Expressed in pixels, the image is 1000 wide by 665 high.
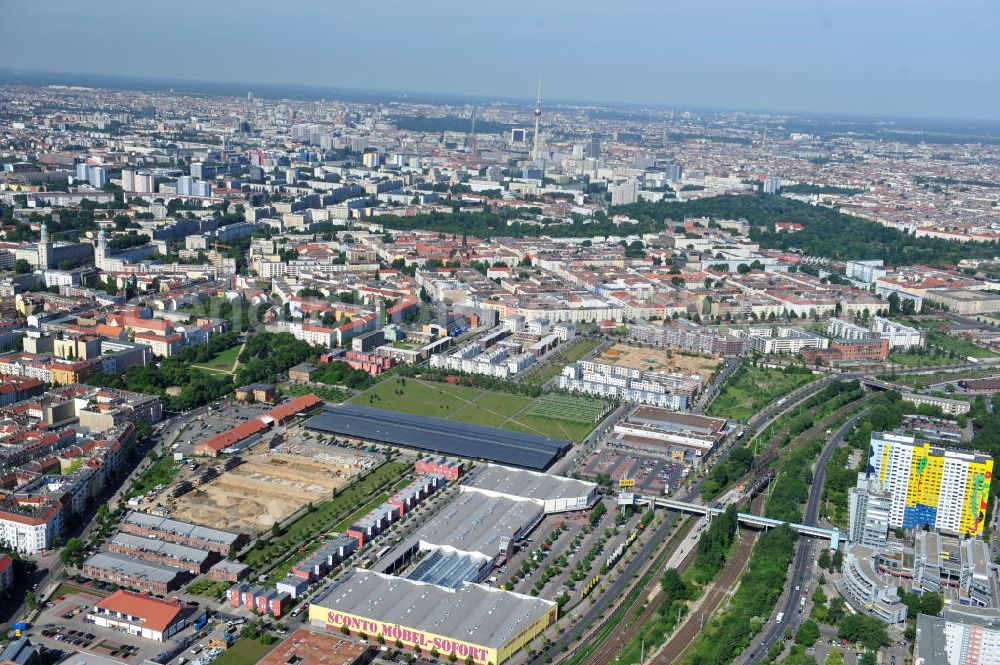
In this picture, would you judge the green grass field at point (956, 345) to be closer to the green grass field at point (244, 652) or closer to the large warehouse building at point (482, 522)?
the large warehouse building at point (482, 522)

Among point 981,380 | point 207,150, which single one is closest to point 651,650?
point 981,380

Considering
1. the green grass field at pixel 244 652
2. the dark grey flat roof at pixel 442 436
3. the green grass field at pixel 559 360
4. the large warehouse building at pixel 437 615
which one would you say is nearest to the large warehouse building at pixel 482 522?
the large warehouse building at pixel 437 615

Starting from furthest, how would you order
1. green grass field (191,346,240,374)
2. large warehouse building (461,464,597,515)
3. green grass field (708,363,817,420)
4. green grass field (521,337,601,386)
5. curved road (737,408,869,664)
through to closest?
1. green grass field (521,337,601,386)
2. green grass field (191,346,240,374)
3. green grass field (708,363,817,420)
4. large warehouse building (461,464,597,515)
5. curved road (737,408,869,664)

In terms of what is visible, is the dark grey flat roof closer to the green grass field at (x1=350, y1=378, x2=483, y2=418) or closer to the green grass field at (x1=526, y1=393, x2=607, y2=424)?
the green grass field at (x1=350, y1=378, x2=483, y2=418)

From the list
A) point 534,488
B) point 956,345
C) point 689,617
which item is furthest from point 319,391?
point 956,345

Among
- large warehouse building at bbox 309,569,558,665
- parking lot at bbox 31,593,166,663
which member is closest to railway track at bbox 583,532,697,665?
large warehouse building at bbox 309,569,558,665

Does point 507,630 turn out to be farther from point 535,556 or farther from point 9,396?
point 9,396

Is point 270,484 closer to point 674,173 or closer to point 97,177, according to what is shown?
point 97,177
